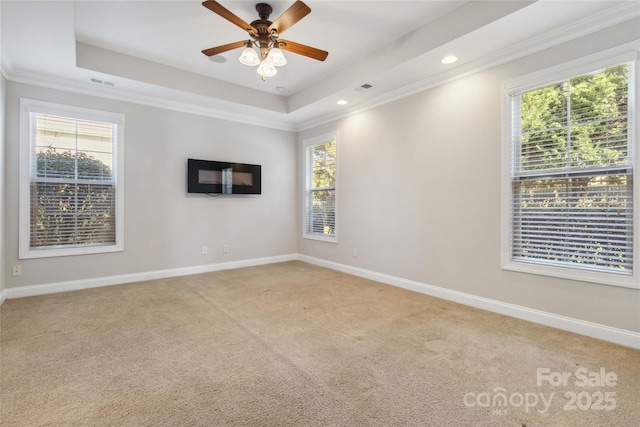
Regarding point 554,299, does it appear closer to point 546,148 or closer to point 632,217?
point 632,217

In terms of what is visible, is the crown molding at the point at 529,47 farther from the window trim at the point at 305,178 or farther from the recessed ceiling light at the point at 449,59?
the window trim at the point at 305,178

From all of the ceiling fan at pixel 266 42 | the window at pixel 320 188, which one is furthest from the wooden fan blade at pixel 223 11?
the window at pixel 320 188

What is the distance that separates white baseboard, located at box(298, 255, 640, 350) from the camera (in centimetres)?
246

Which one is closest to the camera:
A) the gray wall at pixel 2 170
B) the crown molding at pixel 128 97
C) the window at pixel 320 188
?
the gray wall at pixel 2 170

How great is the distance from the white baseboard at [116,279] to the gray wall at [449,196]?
78.2 inches

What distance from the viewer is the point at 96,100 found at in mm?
4109

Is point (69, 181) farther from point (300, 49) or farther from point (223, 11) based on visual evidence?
point (300, 49)

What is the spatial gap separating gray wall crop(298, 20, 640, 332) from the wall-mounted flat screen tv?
177 centimetres

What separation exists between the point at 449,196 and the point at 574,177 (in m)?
1.17

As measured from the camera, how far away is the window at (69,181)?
3.71 meters

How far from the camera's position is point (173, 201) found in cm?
473

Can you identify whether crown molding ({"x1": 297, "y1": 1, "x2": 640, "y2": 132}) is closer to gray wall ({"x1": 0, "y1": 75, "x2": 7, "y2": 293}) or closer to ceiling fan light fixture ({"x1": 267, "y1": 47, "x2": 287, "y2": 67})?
ceiling fan light fixture ({"x1": 267, "y1": 47, "x2": 287, "y2": 67})

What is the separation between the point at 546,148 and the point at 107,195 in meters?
5.37

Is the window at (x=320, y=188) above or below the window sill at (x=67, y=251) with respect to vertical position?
above
